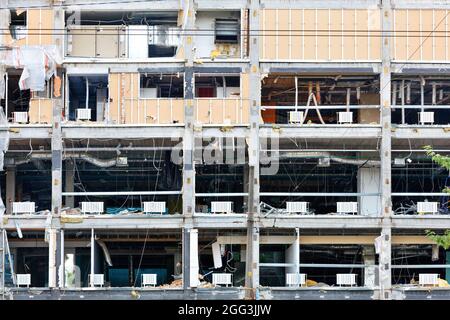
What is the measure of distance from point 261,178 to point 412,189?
25.8 feet

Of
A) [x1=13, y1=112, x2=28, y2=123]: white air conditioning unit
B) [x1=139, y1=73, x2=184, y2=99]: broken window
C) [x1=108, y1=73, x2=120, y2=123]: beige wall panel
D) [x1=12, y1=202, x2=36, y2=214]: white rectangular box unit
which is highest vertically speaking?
[x1=139, y1=73, x2=184, y2=99]: broken window

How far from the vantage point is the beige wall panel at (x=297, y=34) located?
33344mm

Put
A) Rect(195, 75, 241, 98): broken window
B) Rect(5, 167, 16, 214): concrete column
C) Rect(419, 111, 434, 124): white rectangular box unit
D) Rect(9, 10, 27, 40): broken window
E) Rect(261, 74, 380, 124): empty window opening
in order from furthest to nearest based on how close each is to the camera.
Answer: Rect(5, 167, 16, 214): concrete column < Rect(195, 75, 241, 98): broken window < Rect(261, 74, 380, 124): empty window opening < Rect(9, 10, 27, 40): broken window < Rect(419, 111, 434, 124): white rectangular box unit

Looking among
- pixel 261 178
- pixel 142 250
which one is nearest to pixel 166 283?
pixel 142 250

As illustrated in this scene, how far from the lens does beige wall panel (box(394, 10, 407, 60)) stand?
33625mm

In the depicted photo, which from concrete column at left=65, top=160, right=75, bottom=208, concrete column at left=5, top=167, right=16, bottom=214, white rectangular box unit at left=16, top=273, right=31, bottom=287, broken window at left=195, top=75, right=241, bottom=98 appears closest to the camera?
white rectangular box unit at left=16, top=273, right=31, bottom=287

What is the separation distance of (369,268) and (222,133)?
8912 mm

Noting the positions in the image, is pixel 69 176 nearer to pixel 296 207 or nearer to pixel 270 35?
pixel 296 207

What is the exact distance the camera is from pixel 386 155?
109 feet

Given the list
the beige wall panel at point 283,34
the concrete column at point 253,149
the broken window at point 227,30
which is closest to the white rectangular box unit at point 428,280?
the concrete column at point 253,149

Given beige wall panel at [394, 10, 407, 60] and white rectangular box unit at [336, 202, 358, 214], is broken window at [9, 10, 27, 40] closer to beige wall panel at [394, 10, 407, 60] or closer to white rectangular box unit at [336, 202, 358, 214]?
white rectangular box unit at [336, 202, 358, 214]

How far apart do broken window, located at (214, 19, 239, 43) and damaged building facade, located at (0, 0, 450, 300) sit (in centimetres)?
7

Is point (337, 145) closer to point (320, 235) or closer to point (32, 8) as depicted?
point (320, 235)

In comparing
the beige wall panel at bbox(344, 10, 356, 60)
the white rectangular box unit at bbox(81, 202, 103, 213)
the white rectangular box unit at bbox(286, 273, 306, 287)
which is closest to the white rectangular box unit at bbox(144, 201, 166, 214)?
the white rectangular box unit at bbox(81, 202, 103, 213)
